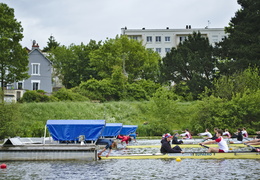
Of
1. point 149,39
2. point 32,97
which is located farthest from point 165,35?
point 32,97

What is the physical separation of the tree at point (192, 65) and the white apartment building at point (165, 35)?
38.9 meters

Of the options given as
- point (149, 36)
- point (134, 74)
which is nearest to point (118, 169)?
point (134, 74)

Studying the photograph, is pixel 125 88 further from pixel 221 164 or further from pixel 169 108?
pixel 221 164

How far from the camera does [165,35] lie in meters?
120

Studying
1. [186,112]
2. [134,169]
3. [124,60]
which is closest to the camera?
[134,169]

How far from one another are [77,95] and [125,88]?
493 inches

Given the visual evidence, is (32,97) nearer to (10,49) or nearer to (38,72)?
(10,49)

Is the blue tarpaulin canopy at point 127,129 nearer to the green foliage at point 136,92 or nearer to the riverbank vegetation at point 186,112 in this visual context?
the riverbank vegetation at point 186,112

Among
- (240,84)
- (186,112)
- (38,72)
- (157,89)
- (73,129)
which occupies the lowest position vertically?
(73,129)

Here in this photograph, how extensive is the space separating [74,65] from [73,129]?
63.6 metres

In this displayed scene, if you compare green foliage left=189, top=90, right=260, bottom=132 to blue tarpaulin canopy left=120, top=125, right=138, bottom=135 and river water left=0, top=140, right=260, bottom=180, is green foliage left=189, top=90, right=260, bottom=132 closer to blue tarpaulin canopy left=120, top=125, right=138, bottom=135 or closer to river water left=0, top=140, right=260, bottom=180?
blue tarpaulin canopy left=120, top=125, right=138, bottom=135

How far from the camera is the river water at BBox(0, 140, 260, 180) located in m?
20.0

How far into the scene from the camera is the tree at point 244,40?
65.7 metres

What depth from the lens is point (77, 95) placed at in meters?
73.2
